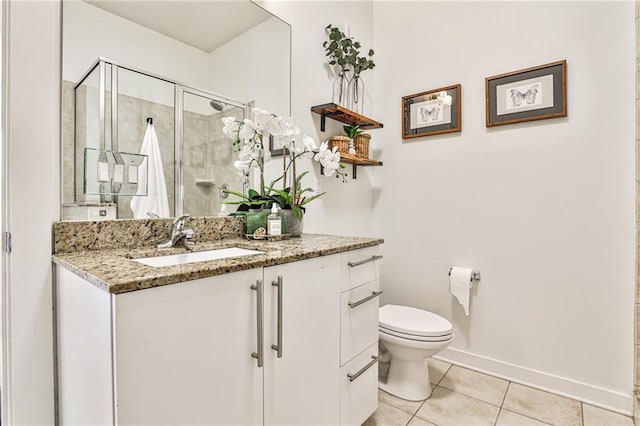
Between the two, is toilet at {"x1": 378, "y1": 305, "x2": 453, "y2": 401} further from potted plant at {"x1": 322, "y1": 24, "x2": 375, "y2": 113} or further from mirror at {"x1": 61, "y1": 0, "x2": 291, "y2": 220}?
potted plant at {"x1": 322, "y1": 24, "x2": 375, "y2": 113}

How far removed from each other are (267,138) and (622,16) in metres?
1.92

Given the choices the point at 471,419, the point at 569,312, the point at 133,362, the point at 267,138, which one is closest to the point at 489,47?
the point at 267,138

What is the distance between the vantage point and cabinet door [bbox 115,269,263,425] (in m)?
0.70

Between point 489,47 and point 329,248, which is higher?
point 489,47

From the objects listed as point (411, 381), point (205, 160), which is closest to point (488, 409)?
point (411, 381)

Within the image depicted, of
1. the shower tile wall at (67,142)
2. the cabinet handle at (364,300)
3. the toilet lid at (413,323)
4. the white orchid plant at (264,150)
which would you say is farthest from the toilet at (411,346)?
the shower tile wall at (67,142)

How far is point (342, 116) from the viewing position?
216 centimetres

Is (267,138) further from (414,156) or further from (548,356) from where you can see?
(548,356)

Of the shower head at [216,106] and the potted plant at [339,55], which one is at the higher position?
the potted plant at [339,55]

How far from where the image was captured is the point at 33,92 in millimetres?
999

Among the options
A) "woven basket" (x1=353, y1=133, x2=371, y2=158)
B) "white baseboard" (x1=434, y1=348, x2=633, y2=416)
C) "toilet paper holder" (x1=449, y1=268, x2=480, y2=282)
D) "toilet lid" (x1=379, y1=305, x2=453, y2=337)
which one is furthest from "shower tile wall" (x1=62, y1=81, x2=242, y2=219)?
"white baseboard" (x1=434, y1=348, x2=633, y2=416)

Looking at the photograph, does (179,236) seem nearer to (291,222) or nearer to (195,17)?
(291,222)

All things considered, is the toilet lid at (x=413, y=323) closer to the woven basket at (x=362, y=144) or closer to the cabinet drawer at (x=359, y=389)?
the cabinet drawer at (x=359, y=389)

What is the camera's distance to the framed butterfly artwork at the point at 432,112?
2.16 metres
